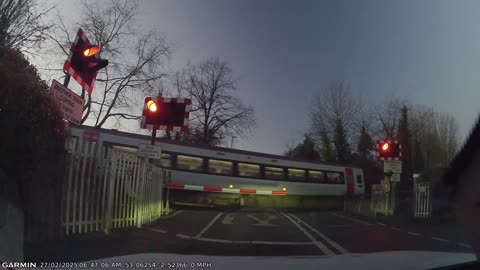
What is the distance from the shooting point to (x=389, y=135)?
170 feet

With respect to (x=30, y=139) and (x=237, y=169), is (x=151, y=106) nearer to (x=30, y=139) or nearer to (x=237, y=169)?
(x=30, y=139)

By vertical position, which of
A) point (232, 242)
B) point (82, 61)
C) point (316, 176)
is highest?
point (82, 61)

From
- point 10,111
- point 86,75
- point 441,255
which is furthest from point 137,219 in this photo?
point 441,255

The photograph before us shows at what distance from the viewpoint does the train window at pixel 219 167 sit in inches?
914

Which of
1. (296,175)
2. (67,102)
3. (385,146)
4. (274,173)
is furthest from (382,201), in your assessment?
(67,102)

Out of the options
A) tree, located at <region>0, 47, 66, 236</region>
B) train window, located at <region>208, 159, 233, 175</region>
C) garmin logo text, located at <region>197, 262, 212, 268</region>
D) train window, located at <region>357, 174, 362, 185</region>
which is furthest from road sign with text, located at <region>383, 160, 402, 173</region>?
garmin logo text, located at <region>197, 262, 212, 268</region>

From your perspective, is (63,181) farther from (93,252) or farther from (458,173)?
(458,173)

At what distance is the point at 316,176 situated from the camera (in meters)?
28.2

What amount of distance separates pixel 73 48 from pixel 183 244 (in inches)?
150

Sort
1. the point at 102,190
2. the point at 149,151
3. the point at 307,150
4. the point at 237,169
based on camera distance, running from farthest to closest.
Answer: the point at 307,150 → the point at 237,169 → the point at 149,151 → the point at 102,190

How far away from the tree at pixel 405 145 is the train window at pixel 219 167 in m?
23.2

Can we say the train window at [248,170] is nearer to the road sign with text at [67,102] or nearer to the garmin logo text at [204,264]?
the road sign with text at [67,102]

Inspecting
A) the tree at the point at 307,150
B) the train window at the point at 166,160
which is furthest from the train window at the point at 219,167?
the tree at the point at 307,150

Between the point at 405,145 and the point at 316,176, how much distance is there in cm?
2197
